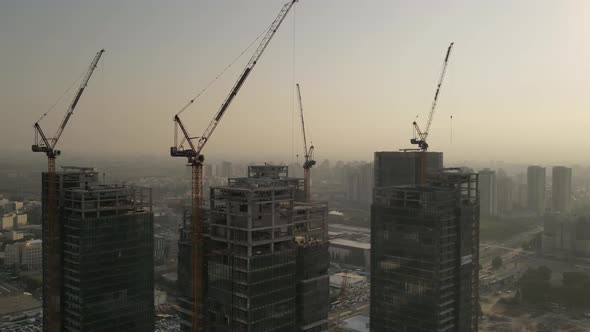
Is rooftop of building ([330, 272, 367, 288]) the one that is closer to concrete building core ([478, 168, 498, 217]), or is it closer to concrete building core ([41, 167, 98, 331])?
concrete building core ([41, 167, 98, 331])

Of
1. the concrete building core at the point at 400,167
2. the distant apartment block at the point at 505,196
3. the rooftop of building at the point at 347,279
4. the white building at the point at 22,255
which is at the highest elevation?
the concrete building core at the point at 400,167

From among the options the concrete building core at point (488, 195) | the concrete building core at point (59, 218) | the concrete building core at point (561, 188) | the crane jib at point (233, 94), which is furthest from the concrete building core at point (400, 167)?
the concrete building core at point (561, 188)

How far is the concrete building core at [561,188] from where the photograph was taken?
64.9 metres

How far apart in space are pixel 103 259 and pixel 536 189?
65715 millimetres

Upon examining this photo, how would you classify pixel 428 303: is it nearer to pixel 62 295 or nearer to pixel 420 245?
pixel 420 245

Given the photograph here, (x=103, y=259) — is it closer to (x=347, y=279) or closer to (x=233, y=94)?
(x=233, y=94)

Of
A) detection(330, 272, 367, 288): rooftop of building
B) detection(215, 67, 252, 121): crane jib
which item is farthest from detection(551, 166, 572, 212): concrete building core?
detection(215, 67, 252, 121): crane jib

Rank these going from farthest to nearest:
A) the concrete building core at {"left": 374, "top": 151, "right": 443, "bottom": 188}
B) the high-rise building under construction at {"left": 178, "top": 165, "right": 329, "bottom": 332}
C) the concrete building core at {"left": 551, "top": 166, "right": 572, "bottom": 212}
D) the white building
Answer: the concrete building core at {"left": 551, "top": 166, "right": 572, "bottom": 212}, the white building, the concrete building core at {"left": 374, "top": 151, "right": 443, "bottom": 188}, the high-rise building under construction at {"left": 178, "top": 165, "right": 329, "bottom": 332}

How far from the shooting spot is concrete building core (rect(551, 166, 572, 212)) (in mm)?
64938

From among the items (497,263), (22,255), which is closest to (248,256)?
Answer: (22,255)

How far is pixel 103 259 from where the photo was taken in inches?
756

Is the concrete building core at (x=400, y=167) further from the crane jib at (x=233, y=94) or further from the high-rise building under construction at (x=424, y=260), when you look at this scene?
the crane jib at (x=233, y=94)

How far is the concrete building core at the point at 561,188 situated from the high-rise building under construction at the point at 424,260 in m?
51.3

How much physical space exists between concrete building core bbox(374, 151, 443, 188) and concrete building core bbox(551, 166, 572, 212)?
44.1 m
